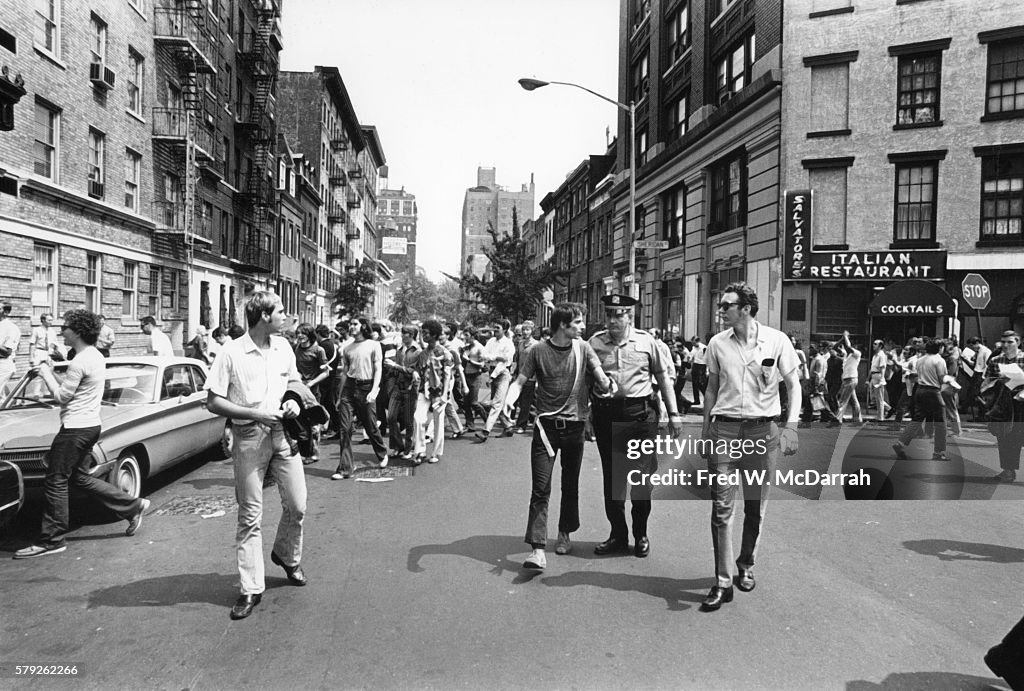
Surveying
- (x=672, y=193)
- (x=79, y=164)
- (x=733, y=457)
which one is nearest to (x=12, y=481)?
(x=733, y=457)

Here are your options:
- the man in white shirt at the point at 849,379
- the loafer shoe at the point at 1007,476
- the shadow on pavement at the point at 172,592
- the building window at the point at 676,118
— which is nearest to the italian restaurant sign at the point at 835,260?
the man in white shirt at the point at 849,379

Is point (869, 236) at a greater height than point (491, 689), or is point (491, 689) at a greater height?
point (869, 236)

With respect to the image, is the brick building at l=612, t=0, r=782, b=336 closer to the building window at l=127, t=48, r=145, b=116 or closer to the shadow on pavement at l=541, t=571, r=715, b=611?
the building window at l=127, t=48, r=145, b=116

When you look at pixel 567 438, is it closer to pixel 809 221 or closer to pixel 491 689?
pixel 491 689

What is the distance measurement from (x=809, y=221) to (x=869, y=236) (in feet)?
5.63

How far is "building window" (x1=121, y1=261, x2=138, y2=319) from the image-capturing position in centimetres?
2313

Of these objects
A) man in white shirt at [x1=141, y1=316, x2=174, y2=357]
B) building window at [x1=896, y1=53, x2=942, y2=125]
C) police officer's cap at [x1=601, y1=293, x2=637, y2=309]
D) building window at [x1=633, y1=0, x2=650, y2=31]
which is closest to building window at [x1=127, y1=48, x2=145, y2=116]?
man in white shirt at [x1=141, y1=316, x2=174, y2=357]

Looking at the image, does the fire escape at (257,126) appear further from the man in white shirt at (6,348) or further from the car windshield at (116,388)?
the car windshield at (116,388)

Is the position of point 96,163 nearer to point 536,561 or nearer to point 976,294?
point 536,561

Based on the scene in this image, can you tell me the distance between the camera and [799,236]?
20.5m

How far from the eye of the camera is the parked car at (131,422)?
6.41 m

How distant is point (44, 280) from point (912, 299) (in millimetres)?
21454

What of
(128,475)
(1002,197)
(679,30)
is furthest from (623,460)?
(679,30)

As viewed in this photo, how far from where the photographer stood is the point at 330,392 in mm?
11391
